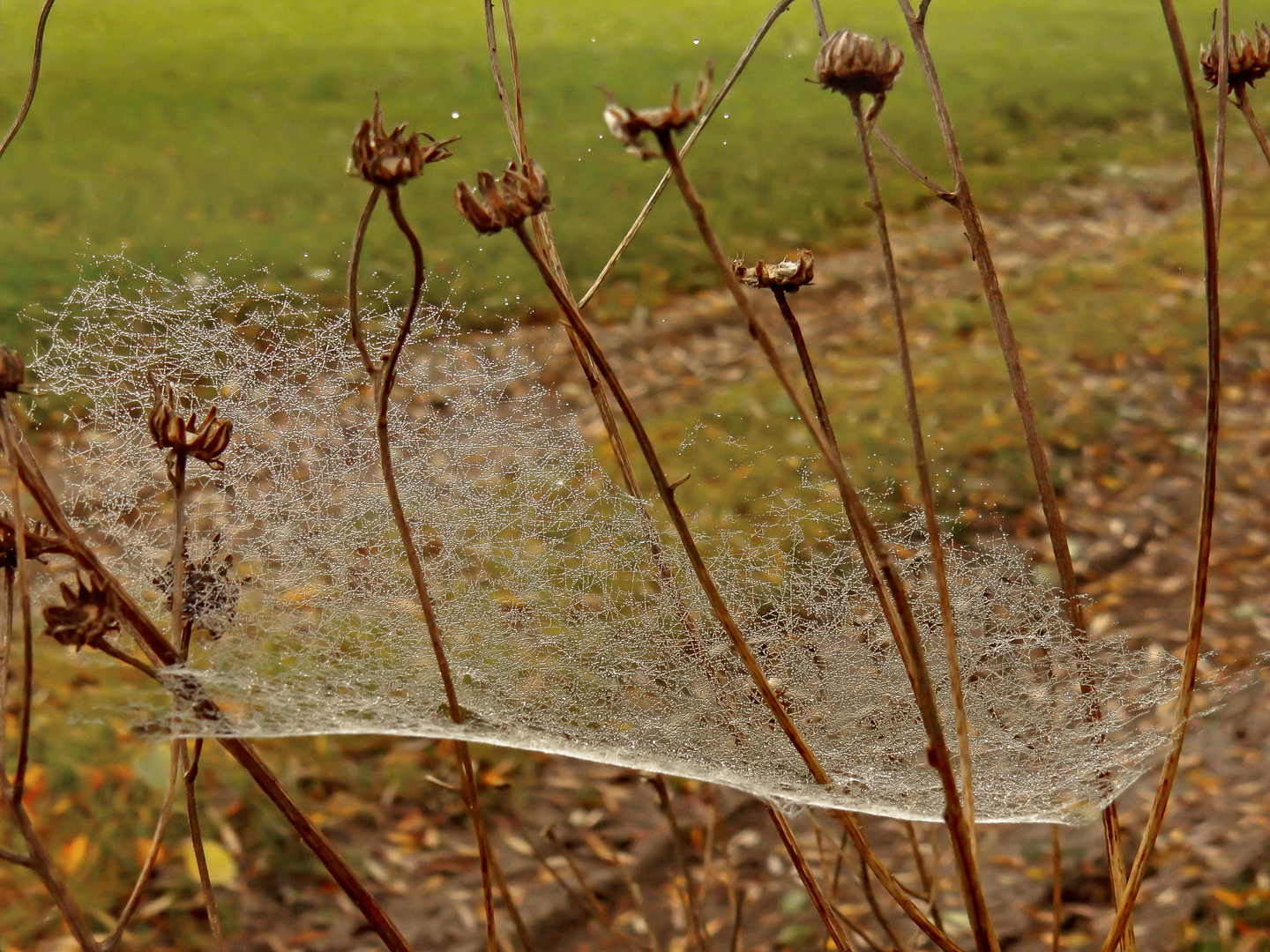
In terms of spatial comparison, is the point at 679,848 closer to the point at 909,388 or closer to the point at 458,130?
the point at 909,388

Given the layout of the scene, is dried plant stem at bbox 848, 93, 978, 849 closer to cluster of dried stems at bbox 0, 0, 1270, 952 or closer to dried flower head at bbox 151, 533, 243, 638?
cluster of dried stems at bbox 0, 0, 1270, 952

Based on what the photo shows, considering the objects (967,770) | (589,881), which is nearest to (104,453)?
(967,770)

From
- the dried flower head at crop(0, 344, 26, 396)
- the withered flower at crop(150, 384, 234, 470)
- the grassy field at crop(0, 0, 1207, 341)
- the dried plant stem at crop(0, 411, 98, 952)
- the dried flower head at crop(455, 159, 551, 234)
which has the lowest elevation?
the dried plant stem at crop(0, 411, 98, 952)

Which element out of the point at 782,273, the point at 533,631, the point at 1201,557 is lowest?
the point at 533,631

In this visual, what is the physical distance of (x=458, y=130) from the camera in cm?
834

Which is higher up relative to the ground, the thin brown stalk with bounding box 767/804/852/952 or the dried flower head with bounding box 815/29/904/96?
the dried flower head with bounding box 815/29/904/96

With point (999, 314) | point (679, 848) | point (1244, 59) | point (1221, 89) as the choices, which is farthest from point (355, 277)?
point (679, 848)

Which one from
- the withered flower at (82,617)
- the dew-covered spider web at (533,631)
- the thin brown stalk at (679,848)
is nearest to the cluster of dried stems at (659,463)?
the withered flower at (82,617)

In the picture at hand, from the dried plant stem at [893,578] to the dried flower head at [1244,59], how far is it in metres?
0.48

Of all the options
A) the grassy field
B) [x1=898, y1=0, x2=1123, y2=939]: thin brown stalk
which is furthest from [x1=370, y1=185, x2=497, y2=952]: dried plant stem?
the grassy field

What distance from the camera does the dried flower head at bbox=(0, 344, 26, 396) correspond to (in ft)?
1.97

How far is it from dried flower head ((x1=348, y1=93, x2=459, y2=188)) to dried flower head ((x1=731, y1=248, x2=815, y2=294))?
0.76 feet

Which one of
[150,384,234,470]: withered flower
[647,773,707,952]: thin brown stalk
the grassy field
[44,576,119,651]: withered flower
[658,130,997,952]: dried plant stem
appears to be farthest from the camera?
the grassy field

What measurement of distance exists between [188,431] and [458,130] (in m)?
8.22
